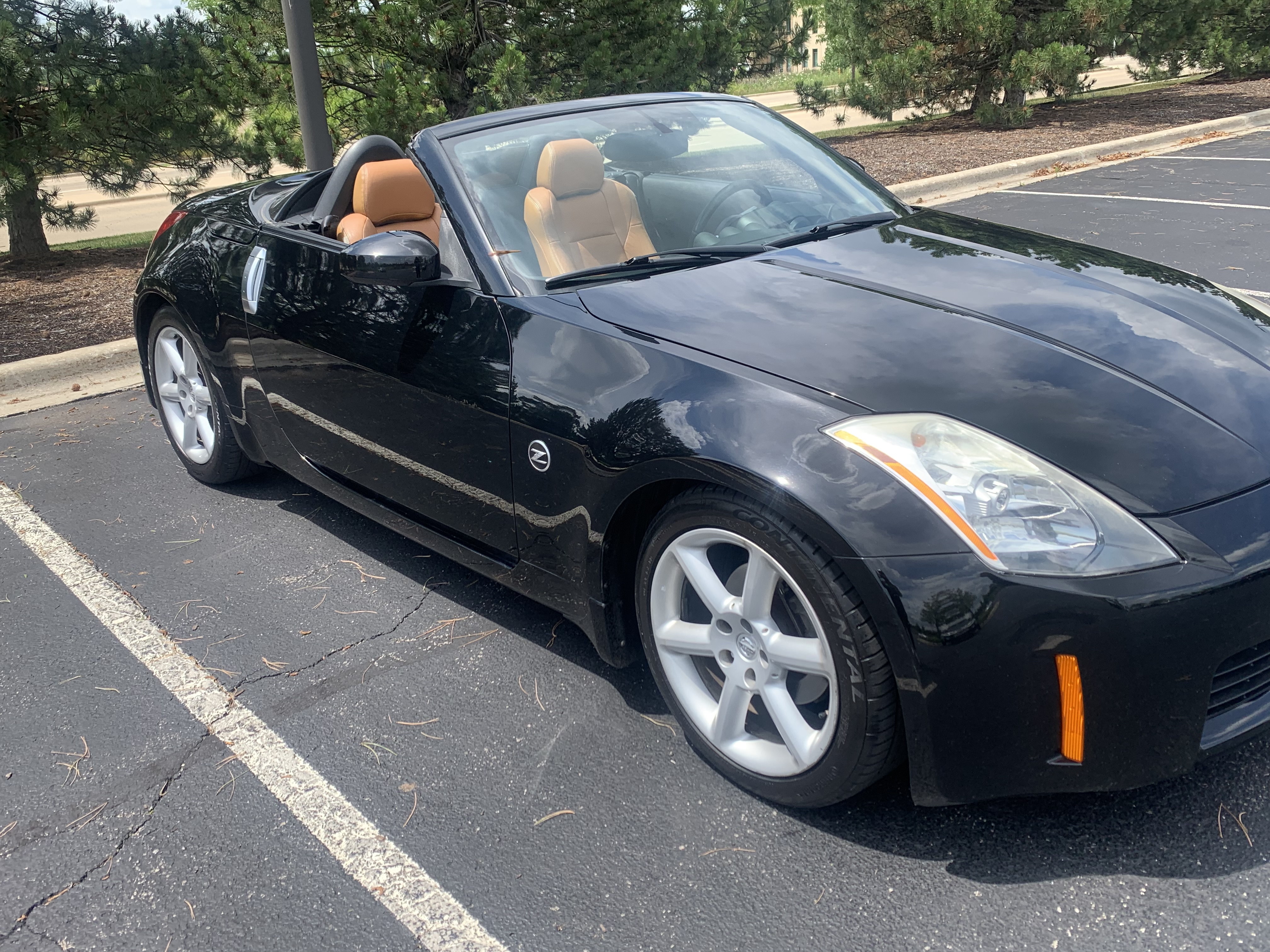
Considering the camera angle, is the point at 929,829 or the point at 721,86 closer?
the point at 929,829

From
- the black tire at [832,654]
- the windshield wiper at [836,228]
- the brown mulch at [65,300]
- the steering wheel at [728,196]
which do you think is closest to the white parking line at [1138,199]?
the windshield wiper at [836,228]

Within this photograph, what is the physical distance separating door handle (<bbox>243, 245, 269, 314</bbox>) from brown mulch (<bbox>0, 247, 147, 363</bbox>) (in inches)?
99.7

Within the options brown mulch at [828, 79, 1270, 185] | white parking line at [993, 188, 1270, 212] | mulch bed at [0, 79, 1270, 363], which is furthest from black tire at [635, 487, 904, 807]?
brown mulch at [828, 79, 1270, 185]

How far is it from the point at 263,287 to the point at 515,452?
1480mm

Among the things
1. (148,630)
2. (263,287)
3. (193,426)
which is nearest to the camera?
(148,630)

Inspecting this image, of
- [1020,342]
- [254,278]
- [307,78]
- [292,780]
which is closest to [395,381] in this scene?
[254,278]

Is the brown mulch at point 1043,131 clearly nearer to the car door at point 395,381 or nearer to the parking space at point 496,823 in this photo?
the car door at point 395,381

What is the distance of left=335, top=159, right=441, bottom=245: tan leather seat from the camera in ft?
12.3

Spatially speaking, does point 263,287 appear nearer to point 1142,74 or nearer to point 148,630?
point 148,630

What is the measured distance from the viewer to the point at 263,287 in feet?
12.0

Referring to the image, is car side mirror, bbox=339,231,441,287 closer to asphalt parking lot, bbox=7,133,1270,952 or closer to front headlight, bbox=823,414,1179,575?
asphalt parking lot, bbox=7,133,1270,952

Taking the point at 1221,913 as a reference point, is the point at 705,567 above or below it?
above

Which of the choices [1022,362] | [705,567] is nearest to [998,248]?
[1022,362]

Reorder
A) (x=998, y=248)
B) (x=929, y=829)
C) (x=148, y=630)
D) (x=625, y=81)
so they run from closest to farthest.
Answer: (x=929, y=829)
(x=998, y=248)
(x=148, y=630)
(x=625, y=81)
